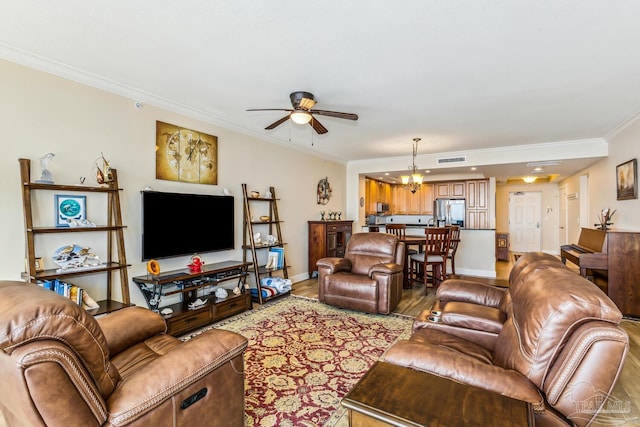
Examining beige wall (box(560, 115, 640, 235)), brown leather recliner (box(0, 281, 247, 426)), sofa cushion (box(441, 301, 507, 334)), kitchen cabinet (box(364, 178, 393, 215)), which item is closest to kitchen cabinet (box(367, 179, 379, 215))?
kitchen cabinet (box(364, 178, 393, 215))

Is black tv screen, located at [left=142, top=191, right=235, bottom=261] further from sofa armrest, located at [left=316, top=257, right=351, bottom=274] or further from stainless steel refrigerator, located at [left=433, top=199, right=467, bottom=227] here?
stainless steel refrigerator, located at [left=433, top=199, right=467, bottom=227]

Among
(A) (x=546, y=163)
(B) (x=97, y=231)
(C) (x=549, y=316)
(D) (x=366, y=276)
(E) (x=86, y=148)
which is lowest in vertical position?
(D) (x=366, y=276)

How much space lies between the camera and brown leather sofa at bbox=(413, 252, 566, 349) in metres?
2.08

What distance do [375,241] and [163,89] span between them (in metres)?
3.10

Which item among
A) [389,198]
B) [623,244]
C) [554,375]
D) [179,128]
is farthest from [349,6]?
[389,198]

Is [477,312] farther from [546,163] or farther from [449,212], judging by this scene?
[449,212]

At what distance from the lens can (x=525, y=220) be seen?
966 centimetres

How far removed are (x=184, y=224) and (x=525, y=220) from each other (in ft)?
32.6

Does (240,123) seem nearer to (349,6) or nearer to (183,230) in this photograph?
(183,230)

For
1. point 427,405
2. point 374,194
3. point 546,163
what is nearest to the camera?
point 427,405

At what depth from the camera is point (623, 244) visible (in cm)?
375

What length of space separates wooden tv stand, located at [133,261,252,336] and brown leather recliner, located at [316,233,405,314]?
3.52 ft

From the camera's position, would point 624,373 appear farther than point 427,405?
Yes

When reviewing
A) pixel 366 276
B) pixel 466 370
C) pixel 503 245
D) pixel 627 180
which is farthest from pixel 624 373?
pixel 503 245
